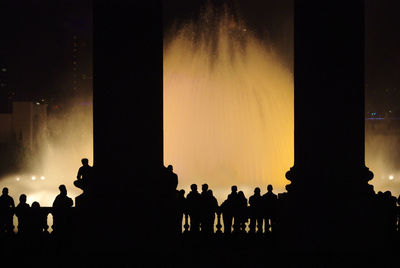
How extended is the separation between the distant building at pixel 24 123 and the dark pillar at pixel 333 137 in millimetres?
62420

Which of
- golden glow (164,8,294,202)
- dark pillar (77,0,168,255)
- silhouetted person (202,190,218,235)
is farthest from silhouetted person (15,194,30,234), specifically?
golden glow (164,8,294,202)

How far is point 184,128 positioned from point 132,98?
1716cm

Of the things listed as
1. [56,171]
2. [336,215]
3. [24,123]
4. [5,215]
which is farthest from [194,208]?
[24,123]

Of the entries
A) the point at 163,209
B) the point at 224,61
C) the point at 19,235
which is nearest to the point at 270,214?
the point at 163,209

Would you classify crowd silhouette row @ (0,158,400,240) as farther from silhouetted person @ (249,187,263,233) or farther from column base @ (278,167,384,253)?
column base @ (278,167,384,253)

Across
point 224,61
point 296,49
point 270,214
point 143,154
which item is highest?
point 224,61

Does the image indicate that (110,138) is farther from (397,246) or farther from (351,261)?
(397,246)

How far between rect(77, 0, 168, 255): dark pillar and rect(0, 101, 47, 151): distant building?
61.0 metres

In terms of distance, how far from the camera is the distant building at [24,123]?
225 ft

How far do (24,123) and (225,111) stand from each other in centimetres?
5110

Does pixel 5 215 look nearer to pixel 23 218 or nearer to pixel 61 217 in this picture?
pixel 23 218

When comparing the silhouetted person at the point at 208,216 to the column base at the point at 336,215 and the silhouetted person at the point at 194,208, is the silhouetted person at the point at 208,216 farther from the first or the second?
Result: the column base at the point at 336,215

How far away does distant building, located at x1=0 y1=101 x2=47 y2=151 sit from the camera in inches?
2699

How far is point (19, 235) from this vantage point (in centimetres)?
1041
